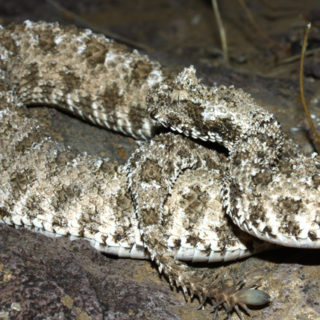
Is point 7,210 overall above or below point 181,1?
below

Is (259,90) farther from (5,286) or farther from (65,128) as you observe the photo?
(5,286)

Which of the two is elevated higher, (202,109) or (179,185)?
(202,109)

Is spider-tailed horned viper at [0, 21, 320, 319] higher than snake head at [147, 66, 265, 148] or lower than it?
lower

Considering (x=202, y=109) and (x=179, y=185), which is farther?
(x=179, y=185)

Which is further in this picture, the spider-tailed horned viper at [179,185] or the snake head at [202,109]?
the snake head at [202,109]

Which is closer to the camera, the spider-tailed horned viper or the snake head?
the spider-tailed horned viper

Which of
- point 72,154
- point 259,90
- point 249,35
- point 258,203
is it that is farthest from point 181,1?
point 258,203

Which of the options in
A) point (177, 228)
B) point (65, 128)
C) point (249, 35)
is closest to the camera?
point (177, 228)

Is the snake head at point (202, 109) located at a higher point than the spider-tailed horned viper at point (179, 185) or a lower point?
higher
